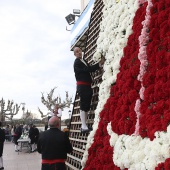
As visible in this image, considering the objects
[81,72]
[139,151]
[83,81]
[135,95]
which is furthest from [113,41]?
[139,151]

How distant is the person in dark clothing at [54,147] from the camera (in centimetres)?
558

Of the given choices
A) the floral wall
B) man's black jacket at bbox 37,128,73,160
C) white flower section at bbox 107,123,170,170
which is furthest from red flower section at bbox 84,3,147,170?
man's black jacket at bbox 37,128,73,160

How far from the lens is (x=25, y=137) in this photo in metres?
19.9

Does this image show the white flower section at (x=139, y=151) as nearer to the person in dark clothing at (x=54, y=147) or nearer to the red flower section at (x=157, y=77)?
the red flower section at (x=157, y=77)

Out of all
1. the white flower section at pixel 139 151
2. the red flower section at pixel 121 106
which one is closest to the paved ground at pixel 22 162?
the red flower section at pixel 121 106

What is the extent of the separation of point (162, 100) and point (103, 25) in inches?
136

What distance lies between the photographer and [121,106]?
4629 millimetres

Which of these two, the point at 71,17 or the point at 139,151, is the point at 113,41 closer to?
the point at 139,151

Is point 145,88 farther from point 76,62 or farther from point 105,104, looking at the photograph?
point 76,62

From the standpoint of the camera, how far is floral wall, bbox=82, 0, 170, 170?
362cm

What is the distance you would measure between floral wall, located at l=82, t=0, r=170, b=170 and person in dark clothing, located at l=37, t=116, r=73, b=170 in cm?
41

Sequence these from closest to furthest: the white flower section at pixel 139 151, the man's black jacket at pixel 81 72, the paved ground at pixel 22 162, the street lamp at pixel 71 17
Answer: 1. the white flower section at pixel 139 151
2. the man's black jacket at pixel 81 72
3. the paved ground at pixel 22 162
4. the street lamp at pixel 71 17

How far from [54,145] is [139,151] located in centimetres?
215

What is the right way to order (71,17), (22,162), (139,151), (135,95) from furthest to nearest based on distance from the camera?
(71,17) → (22,162) → (135,95) → (139,151)
